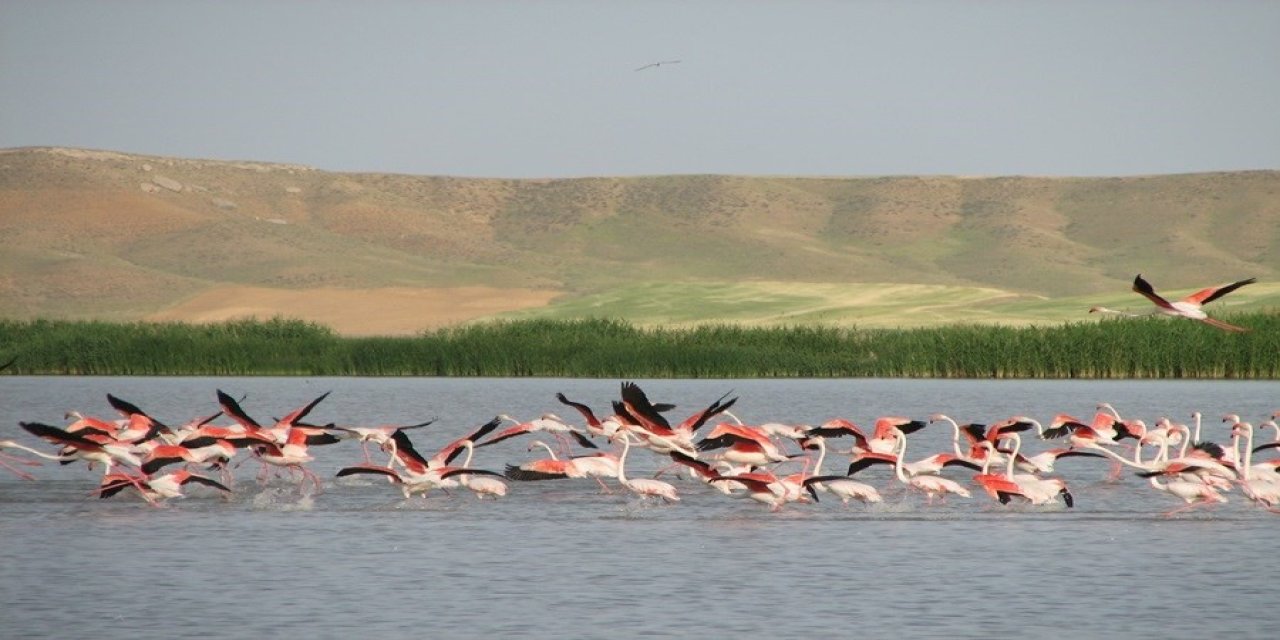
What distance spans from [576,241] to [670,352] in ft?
279

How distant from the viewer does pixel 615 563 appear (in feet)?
46.3

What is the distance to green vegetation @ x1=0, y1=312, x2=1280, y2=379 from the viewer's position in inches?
1560

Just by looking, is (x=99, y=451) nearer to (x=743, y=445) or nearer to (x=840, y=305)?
(x=743, y=445)

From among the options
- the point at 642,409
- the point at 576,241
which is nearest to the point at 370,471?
the point at 642,409

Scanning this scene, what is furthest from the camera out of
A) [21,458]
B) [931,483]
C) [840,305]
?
[840,305]

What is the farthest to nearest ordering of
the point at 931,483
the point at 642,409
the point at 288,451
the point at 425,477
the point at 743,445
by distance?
1. the point at 743,445
2. the point at 642,409
3. the point at 288,451
4. the point at 425,477
5. the point at 931,483

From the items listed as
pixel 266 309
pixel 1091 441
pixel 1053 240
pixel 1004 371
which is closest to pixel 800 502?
pixel 1091 441

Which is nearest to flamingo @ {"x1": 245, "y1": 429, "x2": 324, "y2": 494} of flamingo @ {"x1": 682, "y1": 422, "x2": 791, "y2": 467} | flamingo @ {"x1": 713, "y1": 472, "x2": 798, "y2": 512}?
flamingo @ {"x1": 682, "y1": 422, "x2": 791, "y2": 467}

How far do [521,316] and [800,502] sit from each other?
6748 centimetres

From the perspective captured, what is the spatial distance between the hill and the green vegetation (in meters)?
37.4

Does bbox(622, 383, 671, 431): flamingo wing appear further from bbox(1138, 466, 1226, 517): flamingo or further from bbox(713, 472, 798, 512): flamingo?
bbox(1138, 466, 1226, 517): flamingo

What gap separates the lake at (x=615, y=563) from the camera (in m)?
11.8

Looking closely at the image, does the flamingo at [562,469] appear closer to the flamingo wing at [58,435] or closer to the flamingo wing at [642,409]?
the flamingo wing at [642,409]

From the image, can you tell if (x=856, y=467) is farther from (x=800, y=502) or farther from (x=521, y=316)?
(x=521, y=316)
